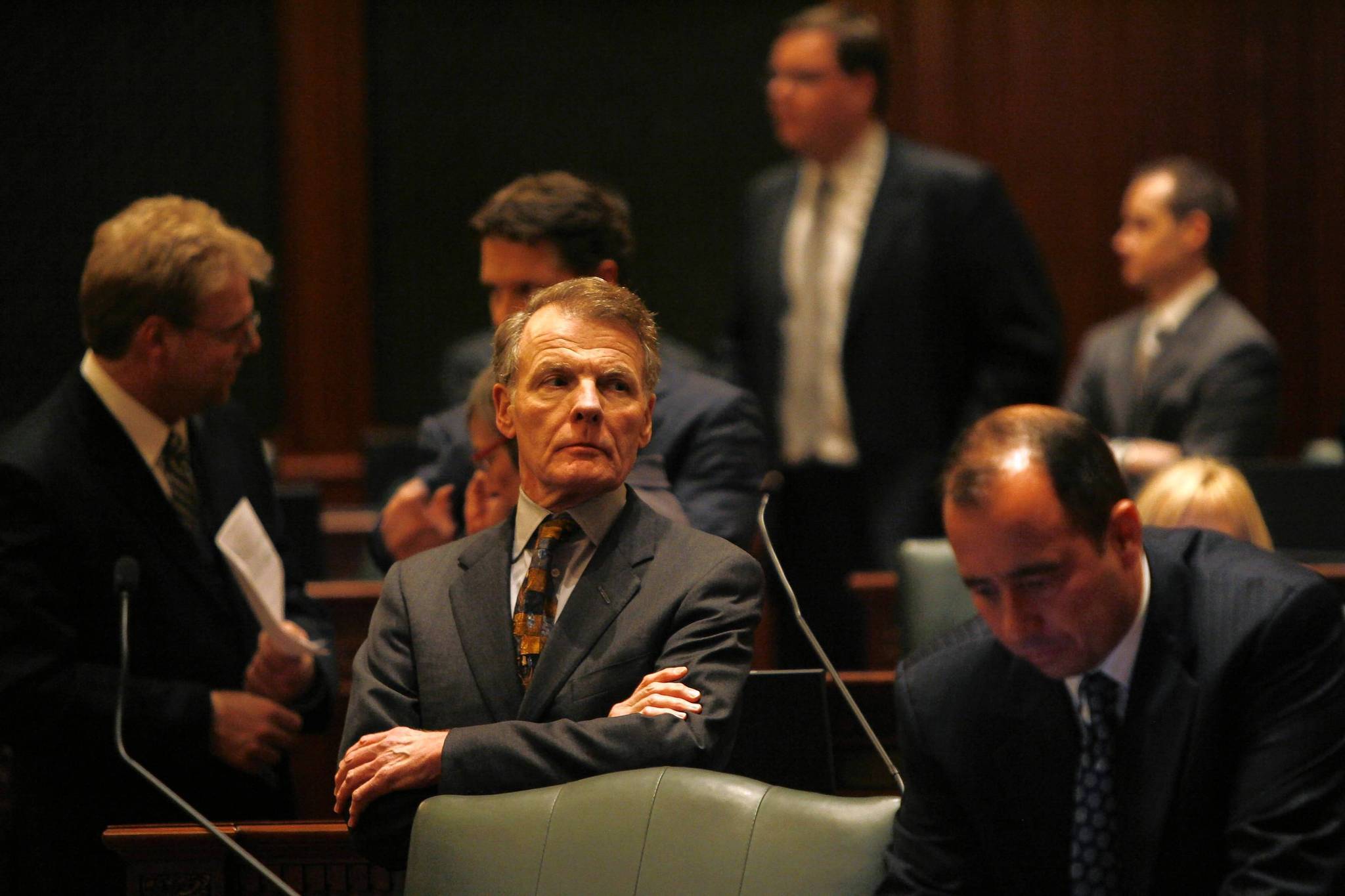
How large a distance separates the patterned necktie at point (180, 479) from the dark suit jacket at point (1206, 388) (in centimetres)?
251

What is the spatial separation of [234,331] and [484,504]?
576 mm

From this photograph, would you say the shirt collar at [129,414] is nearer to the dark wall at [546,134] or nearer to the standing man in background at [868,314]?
the standing man in background at [868,314]

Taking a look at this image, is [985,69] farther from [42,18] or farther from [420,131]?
[42,18]

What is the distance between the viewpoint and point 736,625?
2.06 m

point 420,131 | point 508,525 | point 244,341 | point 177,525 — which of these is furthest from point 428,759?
point 420,131

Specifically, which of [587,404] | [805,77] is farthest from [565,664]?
[805,77]

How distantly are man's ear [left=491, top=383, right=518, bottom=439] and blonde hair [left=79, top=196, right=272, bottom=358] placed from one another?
2.61 ft

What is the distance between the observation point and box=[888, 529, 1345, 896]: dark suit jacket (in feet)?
6.01

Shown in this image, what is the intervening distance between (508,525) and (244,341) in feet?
3.03

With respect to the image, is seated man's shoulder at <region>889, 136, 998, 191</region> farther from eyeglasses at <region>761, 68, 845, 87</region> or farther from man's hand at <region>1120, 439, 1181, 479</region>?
man's hand at <region>1120, 439, 1181, 479</region>

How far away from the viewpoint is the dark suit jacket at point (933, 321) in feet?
14.5

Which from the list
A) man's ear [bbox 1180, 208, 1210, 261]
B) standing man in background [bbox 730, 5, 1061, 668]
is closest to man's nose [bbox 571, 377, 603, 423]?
standing man in background [bbox 730, 5, 1061, 668]

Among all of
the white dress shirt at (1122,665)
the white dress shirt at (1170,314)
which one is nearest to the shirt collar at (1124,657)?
the white dress shirt at (1122,665)

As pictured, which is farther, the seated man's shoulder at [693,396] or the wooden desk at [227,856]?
the seated man's shoulder at [693,396]
